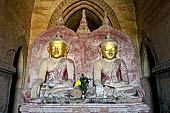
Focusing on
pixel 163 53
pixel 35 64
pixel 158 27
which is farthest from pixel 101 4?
pixel 35 64

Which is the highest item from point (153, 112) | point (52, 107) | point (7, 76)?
point (7, 76)

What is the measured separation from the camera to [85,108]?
305cm

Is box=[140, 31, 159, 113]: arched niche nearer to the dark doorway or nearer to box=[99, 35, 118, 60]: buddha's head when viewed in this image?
the dark doorway

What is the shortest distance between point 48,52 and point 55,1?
4.39m

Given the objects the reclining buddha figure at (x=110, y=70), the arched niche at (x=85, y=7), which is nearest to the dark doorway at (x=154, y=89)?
the arched niche at (x=85, y=7)

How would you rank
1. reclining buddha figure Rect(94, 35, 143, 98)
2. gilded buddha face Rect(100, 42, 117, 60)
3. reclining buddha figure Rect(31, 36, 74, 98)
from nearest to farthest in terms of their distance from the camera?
reclining buddha figure Rect(94, 35, 143, 98) < reclining buddha figure Rect(31, 36, 74, 98) < gilded buddha face Rect(100, 42, 117, 60)

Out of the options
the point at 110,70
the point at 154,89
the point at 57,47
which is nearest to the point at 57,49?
the point at 57,47

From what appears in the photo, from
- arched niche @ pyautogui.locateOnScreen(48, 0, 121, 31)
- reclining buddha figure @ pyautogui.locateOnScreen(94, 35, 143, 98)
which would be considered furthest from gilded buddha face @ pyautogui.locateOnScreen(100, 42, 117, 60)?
arched niche @ pyautogui.locateOnScreen(48, 0, 121, 31)

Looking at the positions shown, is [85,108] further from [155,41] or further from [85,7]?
[85,7]

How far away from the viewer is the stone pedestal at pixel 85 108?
9.95 feet

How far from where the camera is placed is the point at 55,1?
8195 millimetres

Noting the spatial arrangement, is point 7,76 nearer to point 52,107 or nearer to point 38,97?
point 38,97

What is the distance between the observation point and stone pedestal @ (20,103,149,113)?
3033mm

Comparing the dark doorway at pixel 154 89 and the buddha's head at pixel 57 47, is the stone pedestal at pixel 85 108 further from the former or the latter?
the dark doorway at pixel 154 89
